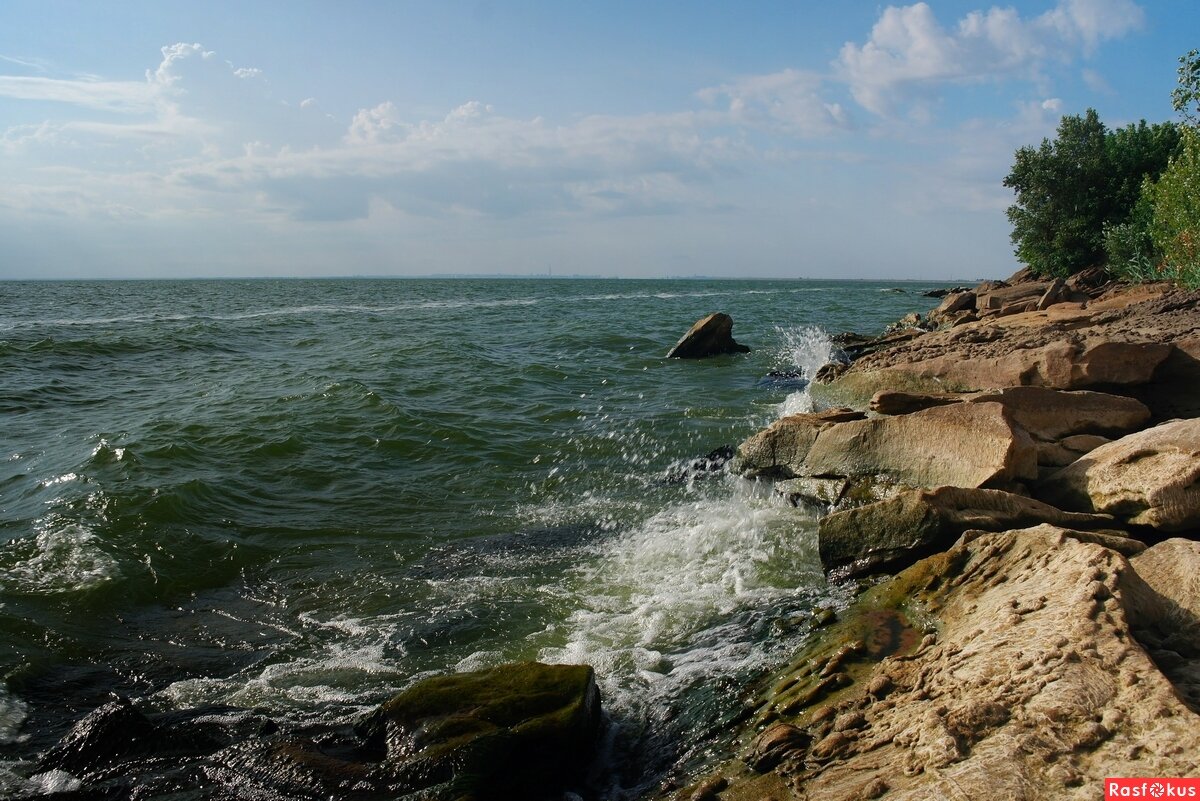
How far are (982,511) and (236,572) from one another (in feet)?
26.2

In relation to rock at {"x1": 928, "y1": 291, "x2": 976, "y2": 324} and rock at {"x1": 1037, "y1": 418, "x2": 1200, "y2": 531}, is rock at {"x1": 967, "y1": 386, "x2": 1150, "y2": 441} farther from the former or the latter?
rock at {"x1": 928, "y1": 291, "x2": 976, "y2": 324}

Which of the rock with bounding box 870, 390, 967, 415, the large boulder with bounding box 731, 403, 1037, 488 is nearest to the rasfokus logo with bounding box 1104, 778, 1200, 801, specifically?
the large boulder with bounding box 731, 403, 1037, 488

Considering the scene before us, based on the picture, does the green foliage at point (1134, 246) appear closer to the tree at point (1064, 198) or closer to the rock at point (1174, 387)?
the tree at point (1064, 198)

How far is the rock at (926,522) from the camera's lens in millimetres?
6352

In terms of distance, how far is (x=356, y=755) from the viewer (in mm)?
5066

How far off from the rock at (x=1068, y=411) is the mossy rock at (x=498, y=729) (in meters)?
6.23

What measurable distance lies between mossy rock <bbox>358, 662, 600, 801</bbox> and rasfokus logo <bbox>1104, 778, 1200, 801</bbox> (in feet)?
9.58

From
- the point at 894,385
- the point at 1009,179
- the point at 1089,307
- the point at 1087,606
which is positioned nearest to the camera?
the point at 1087,606

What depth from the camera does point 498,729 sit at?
4824 millimetres

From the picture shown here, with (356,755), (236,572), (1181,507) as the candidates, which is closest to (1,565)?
(236,572)

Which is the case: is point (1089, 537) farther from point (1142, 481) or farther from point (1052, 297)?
point (1052, 297)

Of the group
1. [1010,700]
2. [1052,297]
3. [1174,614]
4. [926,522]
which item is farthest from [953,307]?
[1010,700]

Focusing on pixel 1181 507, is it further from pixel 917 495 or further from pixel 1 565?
pixel 1 565

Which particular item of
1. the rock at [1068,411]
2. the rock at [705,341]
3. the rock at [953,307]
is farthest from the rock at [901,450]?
the rock at [953,307]
